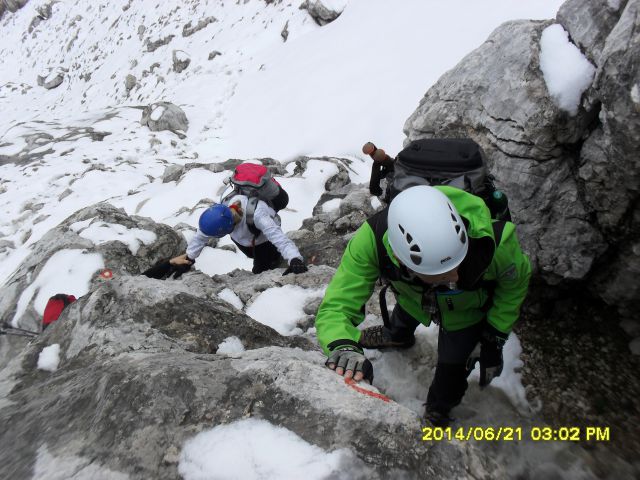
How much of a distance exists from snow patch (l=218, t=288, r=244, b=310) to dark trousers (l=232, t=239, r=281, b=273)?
75cm

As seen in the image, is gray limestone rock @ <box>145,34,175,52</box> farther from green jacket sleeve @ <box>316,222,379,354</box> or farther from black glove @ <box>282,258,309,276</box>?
green jacket sleeve @ <box>316,222,379,354</box>

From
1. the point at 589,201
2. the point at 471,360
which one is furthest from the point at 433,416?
the point at 589,201

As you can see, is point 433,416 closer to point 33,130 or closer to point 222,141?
point 222,141

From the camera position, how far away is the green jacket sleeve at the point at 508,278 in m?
2.69

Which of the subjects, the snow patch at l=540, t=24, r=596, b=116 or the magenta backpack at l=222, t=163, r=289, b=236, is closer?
the snow patch at l=540, t=24, r=596, b=116

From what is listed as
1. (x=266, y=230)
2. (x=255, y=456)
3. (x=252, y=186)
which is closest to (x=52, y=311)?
(x=266, y=230)

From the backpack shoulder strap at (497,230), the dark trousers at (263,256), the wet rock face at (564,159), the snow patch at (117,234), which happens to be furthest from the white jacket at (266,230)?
the backpack shoulder strap at (497,230)

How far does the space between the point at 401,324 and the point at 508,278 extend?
4.97 feet

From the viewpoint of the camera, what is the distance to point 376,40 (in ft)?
57.5

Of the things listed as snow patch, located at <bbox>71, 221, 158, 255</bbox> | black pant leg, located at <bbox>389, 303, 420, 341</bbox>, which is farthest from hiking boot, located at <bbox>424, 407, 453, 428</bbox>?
snow patch, located at <bbox>71, 221, 158, 255</bbox>

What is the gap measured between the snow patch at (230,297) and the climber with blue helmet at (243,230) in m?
0.70

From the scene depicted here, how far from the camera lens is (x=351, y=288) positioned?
286 cm

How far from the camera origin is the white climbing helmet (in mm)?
2398

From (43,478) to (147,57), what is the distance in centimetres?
3293
